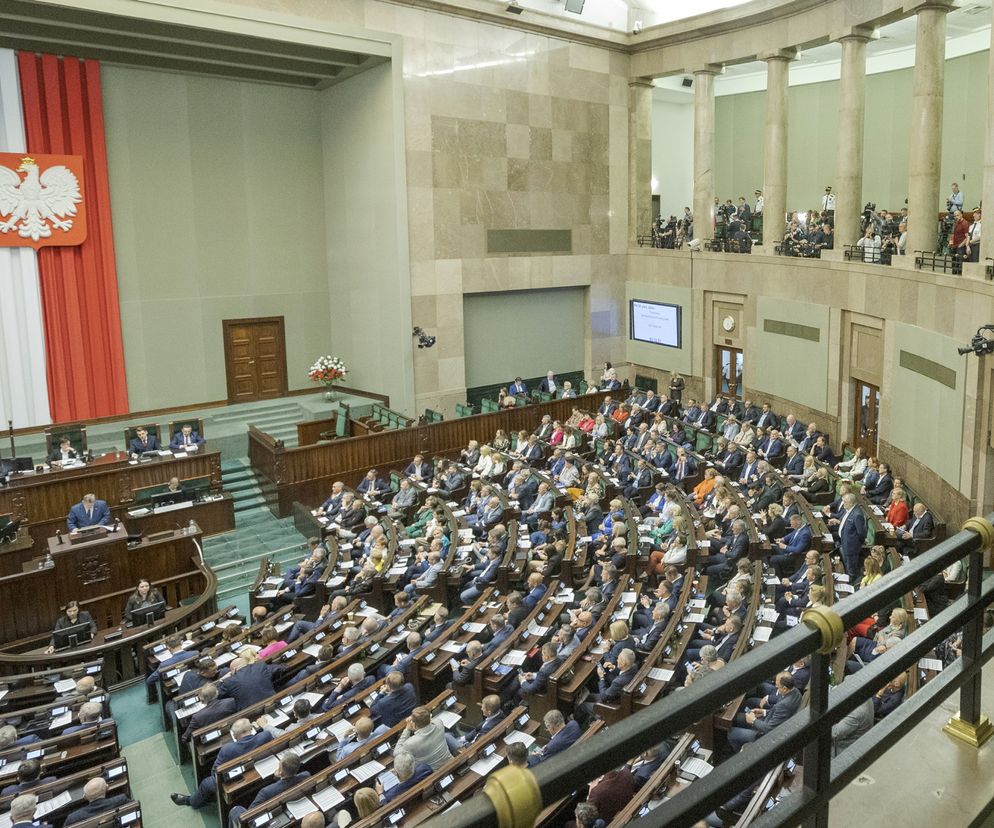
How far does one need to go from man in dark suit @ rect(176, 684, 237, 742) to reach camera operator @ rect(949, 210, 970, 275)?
39.6 ft

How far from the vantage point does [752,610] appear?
8195mm

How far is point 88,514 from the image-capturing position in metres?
12.6

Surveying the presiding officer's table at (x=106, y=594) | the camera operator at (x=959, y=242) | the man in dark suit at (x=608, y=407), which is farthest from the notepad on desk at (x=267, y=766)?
the man in dark suit at (x=608, y=407)

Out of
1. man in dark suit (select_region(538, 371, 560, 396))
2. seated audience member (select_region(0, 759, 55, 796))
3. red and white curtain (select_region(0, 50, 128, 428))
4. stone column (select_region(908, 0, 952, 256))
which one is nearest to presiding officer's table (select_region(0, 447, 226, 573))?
red and white curtain (select_region(0, 50, 128, 428))

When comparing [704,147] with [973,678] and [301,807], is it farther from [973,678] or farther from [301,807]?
[973,678]

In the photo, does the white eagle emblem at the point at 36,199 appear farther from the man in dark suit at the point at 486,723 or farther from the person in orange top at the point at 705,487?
the man in dark suit at the point at 486,723

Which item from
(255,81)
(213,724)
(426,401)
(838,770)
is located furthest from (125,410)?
(838,770)

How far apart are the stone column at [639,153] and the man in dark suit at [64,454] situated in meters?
15.1

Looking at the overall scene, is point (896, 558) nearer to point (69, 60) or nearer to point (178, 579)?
point (178, 579)

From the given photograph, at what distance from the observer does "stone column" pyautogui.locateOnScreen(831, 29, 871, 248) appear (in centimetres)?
1680

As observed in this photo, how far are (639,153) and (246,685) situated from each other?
61.8ft

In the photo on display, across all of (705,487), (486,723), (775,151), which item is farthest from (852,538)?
(775,151)

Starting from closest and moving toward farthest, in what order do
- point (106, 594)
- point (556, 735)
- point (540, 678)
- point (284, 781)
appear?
point (556, 735), point (284, 781), point (540, 678), point (106, 594)

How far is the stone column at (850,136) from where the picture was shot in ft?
55.1
